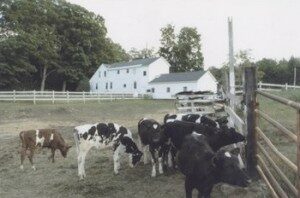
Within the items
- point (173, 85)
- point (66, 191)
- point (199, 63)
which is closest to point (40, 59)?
point (173, 85)

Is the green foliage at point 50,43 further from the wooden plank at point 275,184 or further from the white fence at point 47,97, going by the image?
the wooden plank at point 275,184

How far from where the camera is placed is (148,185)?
1090cm

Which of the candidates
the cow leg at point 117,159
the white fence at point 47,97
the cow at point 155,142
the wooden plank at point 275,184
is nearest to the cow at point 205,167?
the wooden plank at point 275,184

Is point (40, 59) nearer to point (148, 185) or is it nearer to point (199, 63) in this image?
point (199, 63)

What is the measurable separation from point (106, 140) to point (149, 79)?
57.3m

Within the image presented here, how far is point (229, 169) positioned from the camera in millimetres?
7879

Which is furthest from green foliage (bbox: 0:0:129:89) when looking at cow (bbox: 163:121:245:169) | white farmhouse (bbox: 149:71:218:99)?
cow (bbox: 163:121:245:169)

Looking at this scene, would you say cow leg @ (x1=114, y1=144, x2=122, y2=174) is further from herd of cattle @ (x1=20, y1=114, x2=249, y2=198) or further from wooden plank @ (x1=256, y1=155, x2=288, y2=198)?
wooden plank @ (x1=256, y1=155, x2=288, y2=198)

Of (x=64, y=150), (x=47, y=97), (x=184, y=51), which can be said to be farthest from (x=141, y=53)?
(x=64, y=150)

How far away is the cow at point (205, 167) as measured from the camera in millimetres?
7856

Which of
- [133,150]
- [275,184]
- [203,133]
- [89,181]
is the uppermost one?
[203,133]

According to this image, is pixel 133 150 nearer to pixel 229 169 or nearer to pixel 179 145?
pixel 179 145

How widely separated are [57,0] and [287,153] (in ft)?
217

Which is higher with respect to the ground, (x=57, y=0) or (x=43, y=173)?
Answer: (x=57, y=0)
